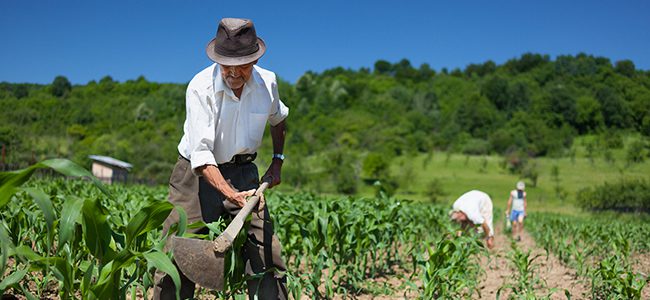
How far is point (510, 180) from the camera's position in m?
50.5

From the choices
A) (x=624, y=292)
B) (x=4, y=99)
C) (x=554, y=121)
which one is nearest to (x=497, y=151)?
(x=554, y=121)

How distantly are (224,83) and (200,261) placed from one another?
3.20 feet

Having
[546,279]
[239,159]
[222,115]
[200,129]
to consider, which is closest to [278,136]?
[239,159]

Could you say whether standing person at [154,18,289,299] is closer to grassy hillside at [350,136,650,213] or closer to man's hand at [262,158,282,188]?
man's hand at [262,158,282,188]

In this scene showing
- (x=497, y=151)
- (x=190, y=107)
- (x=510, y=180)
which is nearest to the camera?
(x=190, y=107)

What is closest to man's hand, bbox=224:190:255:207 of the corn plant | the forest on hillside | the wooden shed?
the corn plant

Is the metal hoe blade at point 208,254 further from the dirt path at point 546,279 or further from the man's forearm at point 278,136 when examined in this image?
the dirt path at point 546,279

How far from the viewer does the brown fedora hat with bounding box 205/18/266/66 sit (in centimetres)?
290

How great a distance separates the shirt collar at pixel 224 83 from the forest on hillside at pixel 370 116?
3452cm

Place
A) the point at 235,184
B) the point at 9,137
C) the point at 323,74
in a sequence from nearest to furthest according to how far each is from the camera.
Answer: the point at 235,184, the point at 9,137, the point at 323,74

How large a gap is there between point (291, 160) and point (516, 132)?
1451 inches

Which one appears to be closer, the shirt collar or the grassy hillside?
the shirt collar

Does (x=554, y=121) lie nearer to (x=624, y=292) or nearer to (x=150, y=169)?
(x=150, y=169)

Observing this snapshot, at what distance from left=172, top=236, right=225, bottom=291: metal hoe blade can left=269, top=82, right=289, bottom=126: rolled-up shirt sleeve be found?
946 mm
